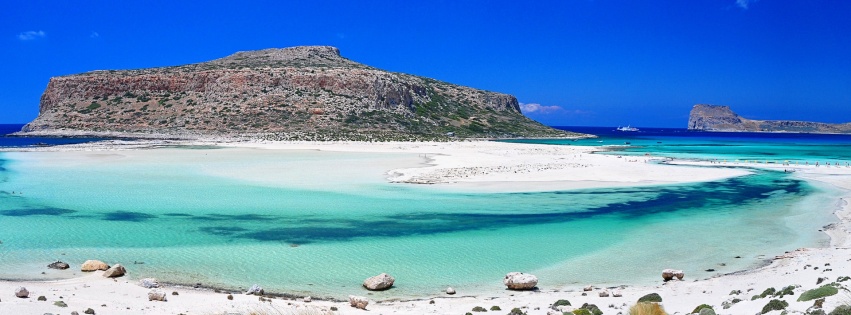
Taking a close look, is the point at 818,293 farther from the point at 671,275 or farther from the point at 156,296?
the point at 156,296

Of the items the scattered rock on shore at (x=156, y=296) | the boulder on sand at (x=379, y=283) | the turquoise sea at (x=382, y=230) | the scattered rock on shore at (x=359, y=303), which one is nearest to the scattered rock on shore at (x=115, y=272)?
the turquoise sea at (x=382, y=230)

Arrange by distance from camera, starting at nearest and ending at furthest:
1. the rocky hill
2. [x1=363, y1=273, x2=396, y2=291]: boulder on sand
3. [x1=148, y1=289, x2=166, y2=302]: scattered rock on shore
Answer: [x1=148, y1=289, x2=166, y2=302]: scattered rock on shore
[x1=363, y1=273, x2=396, y2=291]: boulder on sand
the rocky hill

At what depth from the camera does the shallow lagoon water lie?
12914 millimetres

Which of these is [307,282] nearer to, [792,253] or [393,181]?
[792,253]

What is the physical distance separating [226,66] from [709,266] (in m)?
97.3

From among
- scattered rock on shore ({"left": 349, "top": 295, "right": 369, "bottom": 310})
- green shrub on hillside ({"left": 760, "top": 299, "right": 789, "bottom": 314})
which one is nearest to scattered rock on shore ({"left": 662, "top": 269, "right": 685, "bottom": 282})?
green shrub on hillside ({"left": 760, "top": 299, "right": 789, "bottom": 314})

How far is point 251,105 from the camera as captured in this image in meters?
87.1

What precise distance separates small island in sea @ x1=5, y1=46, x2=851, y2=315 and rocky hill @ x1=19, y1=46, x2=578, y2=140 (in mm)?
35135

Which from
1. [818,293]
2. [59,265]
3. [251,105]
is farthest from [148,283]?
[251,105]

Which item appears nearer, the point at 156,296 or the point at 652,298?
the point at 156,296

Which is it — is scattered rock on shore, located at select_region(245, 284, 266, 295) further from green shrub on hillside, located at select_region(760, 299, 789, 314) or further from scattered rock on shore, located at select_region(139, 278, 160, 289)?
green shrub on hillside, located at select_region(760, 299, 789, 314)

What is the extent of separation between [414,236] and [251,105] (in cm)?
7447

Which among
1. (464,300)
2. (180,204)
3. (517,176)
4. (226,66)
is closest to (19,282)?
(464,300)

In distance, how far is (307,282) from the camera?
39.5 ft
